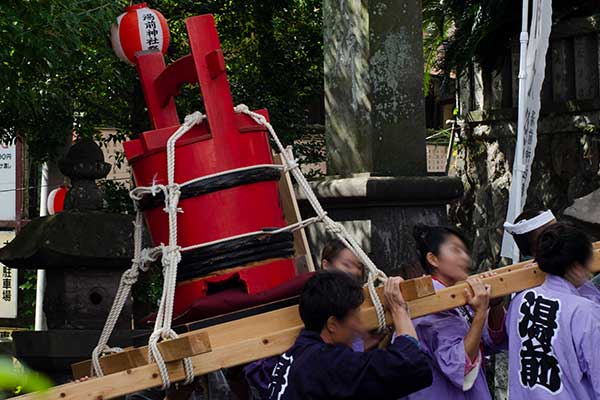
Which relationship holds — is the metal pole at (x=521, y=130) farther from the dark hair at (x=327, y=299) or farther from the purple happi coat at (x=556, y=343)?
the dark hair at (x=327, y=299)

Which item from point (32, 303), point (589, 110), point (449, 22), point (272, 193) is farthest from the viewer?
point (32, 303)

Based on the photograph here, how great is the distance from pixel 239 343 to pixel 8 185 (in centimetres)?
2093

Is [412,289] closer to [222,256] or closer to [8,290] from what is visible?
[222,256]

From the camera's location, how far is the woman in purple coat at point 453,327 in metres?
3.52

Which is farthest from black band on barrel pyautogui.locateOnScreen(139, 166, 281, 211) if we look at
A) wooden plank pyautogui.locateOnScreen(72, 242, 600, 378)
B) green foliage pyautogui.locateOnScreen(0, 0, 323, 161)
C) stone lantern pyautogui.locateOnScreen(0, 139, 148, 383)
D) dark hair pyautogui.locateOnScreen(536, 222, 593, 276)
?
green foliage pyautogui.locateOnScreen(0, 0, 323, 161)

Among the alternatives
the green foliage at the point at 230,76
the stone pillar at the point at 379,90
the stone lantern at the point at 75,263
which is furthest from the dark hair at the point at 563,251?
the green foliage at the point at 230,76

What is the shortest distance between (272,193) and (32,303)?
1734 centimetres

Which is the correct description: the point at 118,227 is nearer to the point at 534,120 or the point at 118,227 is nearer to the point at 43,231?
the point at 43,231

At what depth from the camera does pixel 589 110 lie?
965cm

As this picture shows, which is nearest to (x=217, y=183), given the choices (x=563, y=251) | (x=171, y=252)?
(x=171, y=252)

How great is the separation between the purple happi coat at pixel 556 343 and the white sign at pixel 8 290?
1799cm

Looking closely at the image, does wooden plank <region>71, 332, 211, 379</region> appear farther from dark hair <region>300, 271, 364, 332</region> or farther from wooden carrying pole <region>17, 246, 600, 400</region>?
dark hair <region>300, 271, 364, 332</region>

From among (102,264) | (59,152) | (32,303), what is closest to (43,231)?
(102,264)

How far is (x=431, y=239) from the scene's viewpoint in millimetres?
3904
